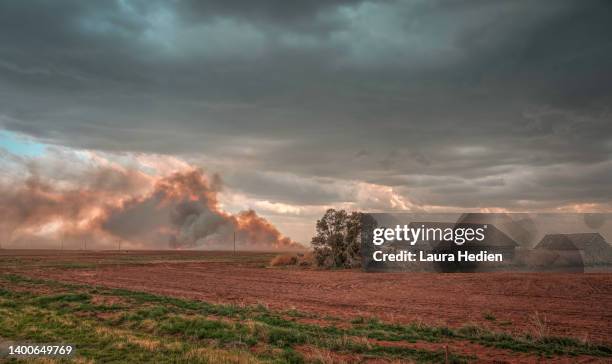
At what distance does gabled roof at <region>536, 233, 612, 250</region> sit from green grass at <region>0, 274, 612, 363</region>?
152 ft

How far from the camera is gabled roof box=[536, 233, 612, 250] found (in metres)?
55.2

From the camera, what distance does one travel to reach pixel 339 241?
188 feet

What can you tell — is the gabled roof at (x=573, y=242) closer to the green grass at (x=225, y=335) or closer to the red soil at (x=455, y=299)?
the red soil at (x=455, y=299)

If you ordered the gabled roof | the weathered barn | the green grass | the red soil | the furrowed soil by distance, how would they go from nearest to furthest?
the green grass → the furrowed soil → the red soil → the weathered barn → the gabled roof

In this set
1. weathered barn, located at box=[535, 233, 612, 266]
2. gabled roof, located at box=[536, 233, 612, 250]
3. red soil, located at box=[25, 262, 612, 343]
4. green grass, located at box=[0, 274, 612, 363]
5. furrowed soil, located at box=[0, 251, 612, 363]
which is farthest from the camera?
gabled roof, located at box=[536, 233, 612, 250]

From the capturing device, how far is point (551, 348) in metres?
13.3

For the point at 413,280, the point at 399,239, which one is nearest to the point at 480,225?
the point at 399,239

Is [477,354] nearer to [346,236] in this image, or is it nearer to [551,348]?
[551,348]

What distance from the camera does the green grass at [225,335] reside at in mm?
12469

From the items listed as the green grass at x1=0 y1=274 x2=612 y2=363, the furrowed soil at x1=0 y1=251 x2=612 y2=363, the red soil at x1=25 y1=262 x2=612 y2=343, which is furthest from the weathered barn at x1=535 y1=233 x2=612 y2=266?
the green grass at x1=0 y1=274 x2=612 y2=363

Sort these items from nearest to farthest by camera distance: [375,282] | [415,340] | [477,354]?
[477,354]
[415,340]
[375,282]

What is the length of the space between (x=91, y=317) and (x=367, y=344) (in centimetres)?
1228

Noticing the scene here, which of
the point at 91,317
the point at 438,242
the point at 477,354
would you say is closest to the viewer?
the point at 477,354

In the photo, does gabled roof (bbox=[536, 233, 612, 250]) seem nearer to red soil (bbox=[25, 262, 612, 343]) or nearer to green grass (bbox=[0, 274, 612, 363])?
red soil (bbox=[25, 262, 612, 343])
